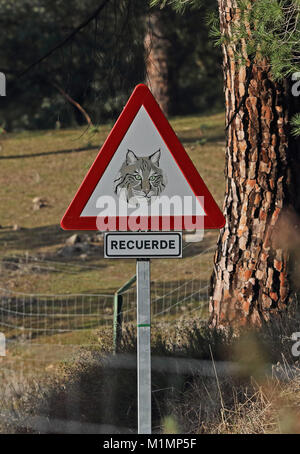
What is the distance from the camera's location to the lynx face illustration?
3865 mm

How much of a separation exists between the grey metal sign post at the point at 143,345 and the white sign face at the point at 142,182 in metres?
0.36

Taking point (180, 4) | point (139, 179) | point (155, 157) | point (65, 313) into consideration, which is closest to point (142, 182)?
point (139, 179)

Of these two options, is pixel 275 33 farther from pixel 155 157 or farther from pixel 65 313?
pixel 65 313

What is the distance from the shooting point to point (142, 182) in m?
3.87

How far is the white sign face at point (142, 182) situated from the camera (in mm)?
3881

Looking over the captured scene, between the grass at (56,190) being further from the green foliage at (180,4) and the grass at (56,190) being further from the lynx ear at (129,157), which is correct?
the lynx ear at (129,157)

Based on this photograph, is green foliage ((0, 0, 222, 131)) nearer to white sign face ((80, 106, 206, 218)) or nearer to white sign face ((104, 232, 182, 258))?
white sign face ((80, 106, 206, 218))

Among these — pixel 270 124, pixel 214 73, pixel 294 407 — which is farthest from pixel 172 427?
pixel 214 73

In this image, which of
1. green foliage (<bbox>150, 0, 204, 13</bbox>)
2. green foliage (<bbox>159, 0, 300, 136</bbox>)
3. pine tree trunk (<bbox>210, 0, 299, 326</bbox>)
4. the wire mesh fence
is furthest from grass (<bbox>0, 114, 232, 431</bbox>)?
green foliage (<bbox>159, 0, 300, 136</bbox>)

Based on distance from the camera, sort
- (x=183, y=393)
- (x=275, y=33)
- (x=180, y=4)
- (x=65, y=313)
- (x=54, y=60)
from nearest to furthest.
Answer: (x=183, y=393)
(x=275, y=33)
(x=180, y=4)
(x=65, y=313)
(x=54, y=60)

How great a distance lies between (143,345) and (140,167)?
0.89m

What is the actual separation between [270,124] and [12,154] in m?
12.3

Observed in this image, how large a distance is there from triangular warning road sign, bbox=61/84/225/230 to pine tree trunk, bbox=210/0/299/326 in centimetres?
227

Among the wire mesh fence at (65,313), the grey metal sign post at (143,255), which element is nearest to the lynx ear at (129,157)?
the grey metal sign post at (143,255)
